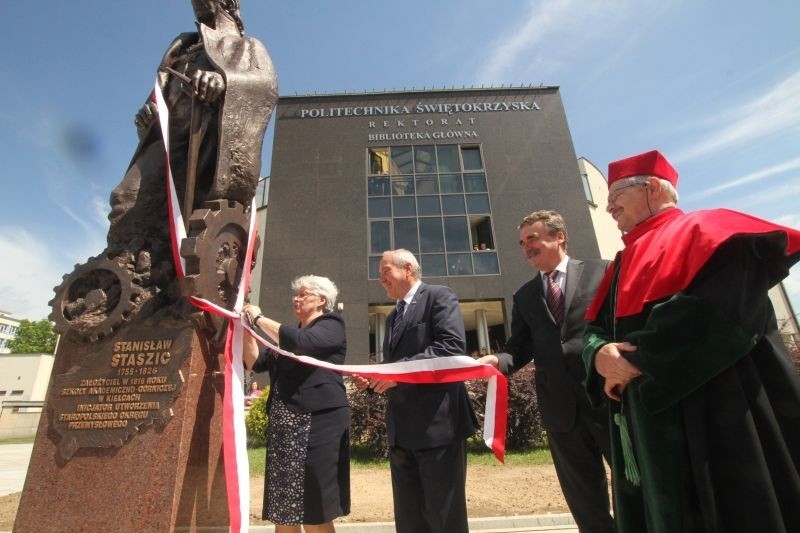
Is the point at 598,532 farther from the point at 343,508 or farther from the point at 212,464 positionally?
the point at 212,464

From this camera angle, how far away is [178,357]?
8.70 ft

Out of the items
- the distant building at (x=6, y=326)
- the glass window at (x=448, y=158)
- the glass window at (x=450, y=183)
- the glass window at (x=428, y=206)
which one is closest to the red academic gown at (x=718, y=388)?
the glass window at (x=428, y=206)

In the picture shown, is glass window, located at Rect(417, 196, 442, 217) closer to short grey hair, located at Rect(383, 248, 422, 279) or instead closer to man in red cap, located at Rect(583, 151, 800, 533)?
short grey hair, located at Rect(383, 248, 422, 279)

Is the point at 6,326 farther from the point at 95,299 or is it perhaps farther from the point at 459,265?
the point at 95,299

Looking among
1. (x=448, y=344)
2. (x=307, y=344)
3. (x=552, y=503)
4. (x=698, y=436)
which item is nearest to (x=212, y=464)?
(x=307, y=344)

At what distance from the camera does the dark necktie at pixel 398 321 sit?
116 inches

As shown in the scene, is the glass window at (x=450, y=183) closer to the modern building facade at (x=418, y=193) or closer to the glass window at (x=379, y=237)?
the modern building facade at (x=418, y=193)

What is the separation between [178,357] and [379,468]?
17.5 ft

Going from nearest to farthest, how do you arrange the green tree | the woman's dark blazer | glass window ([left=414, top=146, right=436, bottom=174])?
the woman's dark blazer < glass window ([left=414, top=146, right=436, bottom=174]) < the green tree

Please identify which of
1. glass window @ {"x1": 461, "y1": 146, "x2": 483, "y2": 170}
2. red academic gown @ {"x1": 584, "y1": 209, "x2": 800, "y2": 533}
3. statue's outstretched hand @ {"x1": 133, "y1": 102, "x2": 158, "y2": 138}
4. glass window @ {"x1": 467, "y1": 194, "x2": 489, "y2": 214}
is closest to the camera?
red academic gown @ {"x1": 584, "y1": 209, "x2": 800, "y2": 533}

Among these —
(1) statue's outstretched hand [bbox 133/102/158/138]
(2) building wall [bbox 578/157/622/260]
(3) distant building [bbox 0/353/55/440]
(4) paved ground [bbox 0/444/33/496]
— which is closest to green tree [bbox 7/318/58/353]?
(3) distant building [bbox 0/353/55/440]

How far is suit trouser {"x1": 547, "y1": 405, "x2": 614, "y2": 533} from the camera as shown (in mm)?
2465

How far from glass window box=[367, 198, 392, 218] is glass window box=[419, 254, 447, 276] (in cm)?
268

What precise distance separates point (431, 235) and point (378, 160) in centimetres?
477
